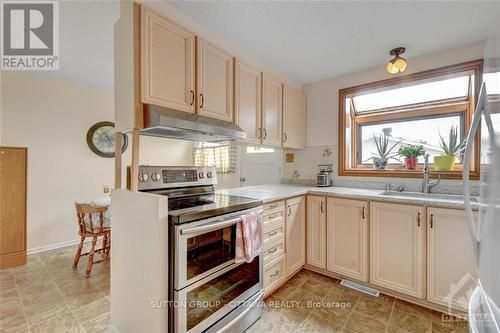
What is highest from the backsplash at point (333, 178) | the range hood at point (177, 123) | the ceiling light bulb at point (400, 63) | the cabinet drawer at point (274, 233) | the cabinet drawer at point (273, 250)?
the ceiling light bulb at point (400, 63)

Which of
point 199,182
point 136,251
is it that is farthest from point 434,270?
point 136,251

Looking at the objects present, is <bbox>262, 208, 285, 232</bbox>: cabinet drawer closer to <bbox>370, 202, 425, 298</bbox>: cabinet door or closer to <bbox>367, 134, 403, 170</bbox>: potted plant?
<bbox>370, 202, 425, 298</bbox>: cabinet door

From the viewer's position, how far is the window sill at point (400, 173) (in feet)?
6.75

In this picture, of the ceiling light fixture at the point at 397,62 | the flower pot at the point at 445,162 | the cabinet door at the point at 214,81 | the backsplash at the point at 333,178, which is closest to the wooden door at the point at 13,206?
the cabinet door at the point at 214,81

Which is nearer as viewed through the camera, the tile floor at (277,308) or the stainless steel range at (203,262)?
the stainless steel range at (203,262)

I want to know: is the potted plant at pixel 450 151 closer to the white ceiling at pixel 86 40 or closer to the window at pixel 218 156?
the window at pixel 218 156

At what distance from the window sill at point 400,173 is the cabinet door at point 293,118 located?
68 centimetres

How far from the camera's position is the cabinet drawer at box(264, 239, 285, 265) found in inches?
72.2

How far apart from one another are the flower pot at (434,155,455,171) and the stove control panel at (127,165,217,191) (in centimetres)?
218

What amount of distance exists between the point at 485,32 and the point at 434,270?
2.01 m

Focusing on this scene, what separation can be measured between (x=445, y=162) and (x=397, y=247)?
1.01 meters

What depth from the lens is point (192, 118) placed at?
154 cm

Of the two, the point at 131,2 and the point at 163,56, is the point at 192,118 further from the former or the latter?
the point at 131,2

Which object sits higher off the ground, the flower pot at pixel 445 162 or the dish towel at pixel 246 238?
the flower pot at pixel 445 162
